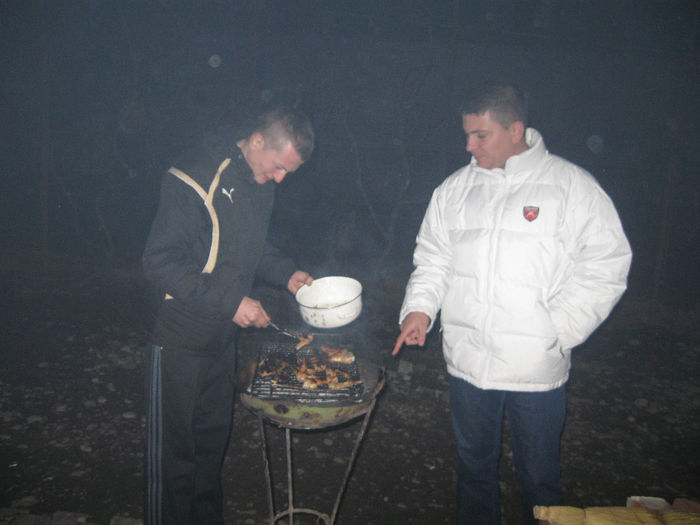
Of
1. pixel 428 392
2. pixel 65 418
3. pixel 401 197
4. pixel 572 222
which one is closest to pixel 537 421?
pixel 572 222

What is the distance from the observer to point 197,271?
104 inches

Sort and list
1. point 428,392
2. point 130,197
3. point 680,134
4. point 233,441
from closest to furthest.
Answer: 1. point 233,441
2. point 428,392
3. point 680,134
4. point 130,197

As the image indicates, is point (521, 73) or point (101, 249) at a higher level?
point (521, 73)

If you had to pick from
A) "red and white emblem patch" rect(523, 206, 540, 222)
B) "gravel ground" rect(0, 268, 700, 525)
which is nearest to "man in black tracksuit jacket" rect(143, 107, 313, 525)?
"gravel ground" rect(0, 268, 700, 525)

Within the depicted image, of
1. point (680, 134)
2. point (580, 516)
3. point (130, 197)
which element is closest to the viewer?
point (580, 516)

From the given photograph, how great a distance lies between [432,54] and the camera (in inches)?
298

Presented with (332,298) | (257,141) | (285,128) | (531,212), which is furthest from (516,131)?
(332,298)

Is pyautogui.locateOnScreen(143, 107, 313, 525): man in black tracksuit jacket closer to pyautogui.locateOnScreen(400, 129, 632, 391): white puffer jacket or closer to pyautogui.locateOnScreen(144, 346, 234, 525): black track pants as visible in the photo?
pyautogui.locateOnScreen(144, 346, 234, 525): black track pants

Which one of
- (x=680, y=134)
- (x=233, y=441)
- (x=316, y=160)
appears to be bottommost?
(x=233, y=441)

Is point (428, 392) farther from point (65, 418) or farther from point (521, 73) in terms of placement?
point (521, 73)

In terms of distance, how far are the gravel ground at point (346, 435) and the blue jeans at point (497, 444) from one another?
0.94 metres

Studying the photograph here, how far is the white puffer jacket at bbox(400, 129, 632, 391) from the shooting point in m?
2.44

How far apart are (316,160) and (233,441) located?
506 centimetres

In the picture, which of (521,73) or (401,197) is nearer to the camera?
(521,73)
